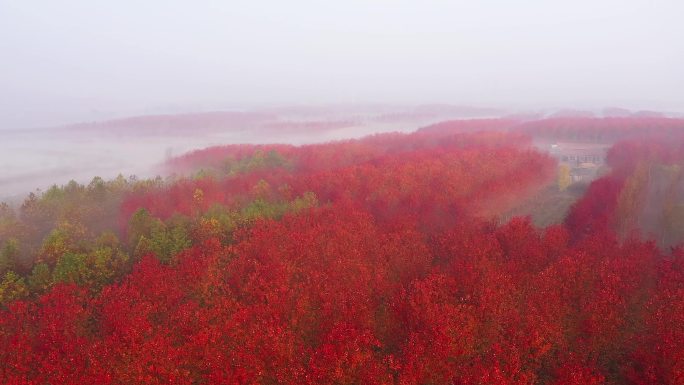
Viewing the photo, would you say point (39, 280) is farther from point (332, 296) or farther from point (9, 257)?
point (332, 296)

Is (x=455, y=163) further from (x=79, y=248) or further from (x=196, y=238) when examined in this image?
(x=79, y=248)

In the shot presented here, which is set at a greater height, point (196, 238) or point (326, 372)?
point (196, 238)

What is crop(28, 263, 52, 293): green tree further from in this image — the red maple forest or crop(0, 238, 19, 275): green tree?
crop(0, 238, 19, 275): green tree

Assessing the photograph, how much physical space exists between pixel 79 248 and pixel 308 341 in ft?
86.8

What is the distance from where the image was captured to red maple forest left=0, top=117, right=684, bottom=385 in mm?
26031

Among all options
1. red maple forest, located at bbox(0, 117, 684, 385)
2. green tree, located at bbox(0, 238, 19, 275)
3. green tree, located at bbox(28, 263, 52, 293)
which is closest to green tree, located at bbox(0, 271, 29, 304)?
red maple forest, located at bbox(0, 117, 684, 385)

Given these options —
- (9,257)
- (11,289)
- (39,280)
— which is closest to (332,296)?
(39,280)

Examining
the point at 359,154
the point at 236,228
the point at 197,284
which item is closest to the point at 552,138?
the point at 359,154

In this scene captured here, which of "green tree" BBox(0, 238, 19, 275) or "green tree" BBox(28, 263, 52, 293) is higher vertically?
"green tree" BBox(0, 238, 19, 275)

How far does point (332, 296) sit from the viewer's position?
109ft

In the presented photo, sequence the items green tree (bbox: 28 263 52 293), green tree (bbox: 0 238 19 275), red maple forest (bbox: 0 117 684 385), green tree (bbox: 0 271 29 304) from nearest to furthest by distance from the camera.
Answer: red maple forest (bbox: 0 117 684 385)
green tree (bbox: 0 271 29 304)
green tree (bbox: 28 263 52 293)
green tree (bbox: 0 238 19 275)

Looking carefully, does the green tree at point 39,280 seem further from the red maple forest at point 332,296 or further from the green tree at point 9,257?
the green tree at point 9,257

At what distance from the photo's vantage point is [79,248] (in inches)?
1561

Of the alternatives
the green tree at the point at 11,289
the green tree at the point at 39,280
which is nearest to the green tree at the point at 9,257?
the green tree at the point at 11,289
